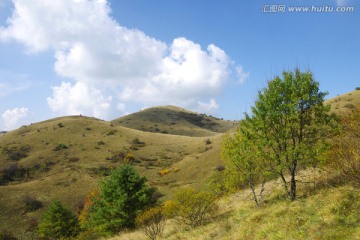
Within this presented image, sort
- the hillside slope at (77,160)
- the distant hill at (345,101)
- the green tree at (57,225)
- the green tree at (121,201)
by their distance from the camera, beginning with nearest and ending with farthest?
1. the green tree at (121,201)
2. the green tree at (57,225)
3. the hillside slope at (77,160)
4. the distant hill at (345,101)

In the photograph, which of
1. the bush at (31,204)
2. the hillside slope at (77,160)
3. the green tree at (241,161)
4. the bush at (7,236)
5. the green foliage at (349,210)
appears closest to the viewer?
the green foliage at (349,210)

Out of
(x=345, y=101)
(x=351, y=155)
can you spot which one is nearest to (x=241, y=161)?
(x=351, y=155)

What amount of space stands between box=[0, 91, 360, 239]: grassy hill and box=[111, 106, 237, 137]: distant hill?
37.4 m

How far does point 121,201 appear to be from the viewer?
2898 cm

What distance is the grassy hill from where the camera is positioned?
1636 centimetres

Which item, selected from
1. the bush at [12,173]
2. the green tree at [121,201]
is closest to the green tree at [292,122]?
the green tree at [121,201]

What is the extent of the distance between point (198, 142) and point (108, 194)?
64.6m

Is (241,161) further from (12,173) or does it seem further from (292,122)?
(12,173)

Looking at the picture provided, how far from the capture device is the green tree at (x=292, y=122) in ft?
58.0

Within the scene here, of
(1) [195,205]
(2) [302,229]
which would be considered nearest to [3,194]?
(1) [195,205]

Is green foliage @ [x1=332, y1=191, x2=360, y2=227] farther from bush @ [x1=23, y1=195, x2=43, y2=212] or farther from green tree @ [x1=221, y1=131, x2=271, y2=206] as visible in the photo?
bush @ [x1=23, y1=195, x2=43, y2=212]

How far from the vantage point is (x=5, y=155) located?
79.6 metres

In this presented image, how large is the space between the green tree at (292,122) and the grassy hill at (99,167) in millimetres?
2419

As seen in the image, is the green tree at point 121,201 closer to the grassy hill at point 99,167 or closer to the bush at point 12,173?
the grassy hill at point 99,167
